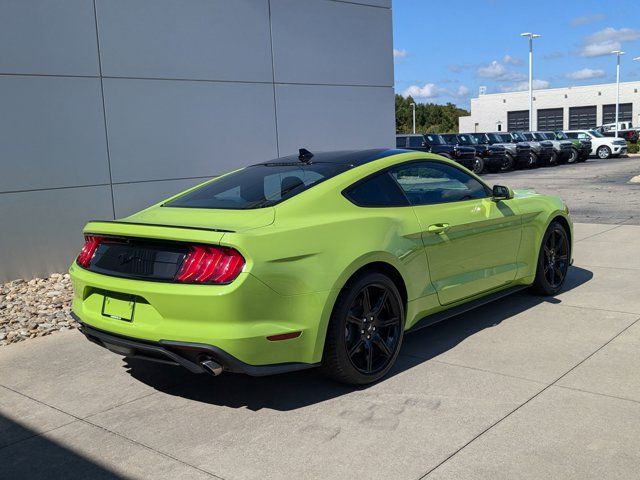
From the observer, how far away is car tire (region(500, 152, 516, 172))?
27981 millimetres

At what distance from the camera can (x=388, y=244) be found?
4.40m

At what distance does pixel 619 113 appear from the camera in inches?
2842

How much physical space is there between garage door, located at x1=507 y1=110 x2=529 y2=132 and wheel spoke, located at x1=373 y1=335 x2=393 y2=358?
3085 inches

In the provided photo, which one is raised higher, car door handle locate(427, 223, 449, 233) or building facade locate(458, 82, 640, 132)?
building facade locate(458, 82, 640, 132)

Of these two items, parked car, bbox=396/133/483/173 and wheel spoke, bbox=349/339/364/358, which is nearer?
wheel spoke, bbox=349/339/364/358

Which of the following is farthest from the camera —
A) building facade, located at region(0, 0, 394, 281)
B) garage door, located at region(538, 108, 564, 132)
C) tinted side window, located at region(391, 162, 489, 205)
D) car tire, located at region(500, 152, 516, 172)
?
garage door, located at region(538, 108, 564, 132)

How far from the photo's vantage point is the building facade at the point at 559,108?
7169cm

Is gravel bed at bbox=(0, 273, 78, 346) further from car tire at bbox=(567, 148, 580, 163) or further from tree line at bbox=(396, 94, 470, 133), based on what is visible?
tree line at bbox=(396, 94, 470, 133)

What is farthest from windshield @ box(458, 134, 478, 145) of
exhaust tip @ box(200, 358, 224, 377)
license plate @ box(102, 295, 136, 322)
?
exhaust tip @ box(200, 358, 224, 377)

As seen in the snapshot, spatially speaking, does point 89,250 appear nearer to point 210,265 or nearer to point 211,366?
point 210,265

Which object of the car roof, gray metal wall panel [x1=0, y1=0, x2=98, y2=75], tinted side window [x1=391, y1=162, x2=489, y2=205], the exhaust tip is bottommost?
the exhaust tip

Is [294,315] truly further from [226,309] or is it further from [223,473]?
[223,473]

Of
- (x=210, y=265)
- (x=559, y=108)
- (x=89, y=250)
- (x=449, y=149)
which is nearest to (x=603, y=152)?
(x=449, y=149)

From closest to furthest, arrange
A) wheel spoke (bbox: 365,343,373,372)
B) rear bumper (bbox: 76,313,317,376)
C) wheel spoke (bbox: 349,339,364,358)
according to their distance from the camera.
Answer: rear bumper (bbox: 76,313,317,376) → wheel spoke (bbox: 349,339,364,358) → wheel spoke (bbox: 365,343,373,372)
